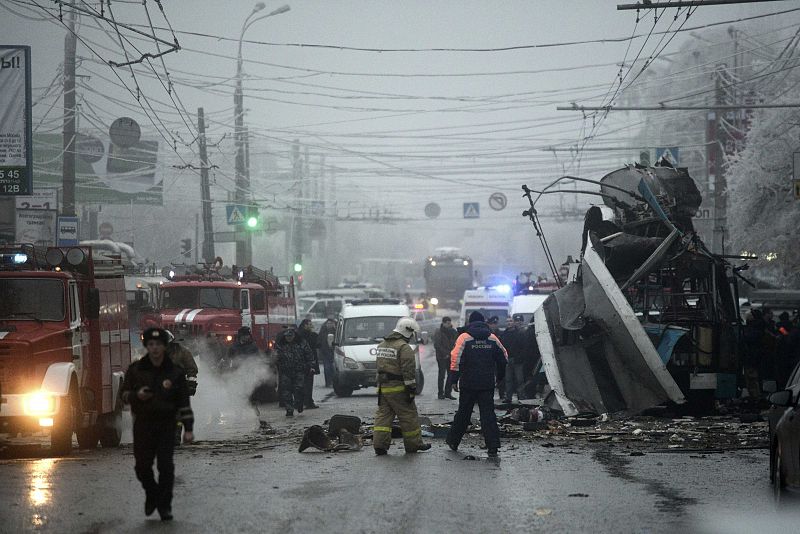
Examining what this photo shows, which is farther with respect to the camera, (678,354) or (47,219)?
(47,219)

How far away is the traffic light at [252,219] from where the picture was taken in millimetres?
41094

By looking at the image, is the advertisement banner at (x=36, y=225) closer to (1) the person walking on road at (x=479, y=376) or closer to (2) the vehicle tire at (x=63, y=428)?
(2) the vehicle tire at (x=63, y=428)

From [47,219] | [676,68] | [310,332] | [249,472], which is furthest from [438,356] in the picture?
[676,68]

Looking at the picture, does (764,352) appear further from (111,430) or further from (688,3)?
(111,430)

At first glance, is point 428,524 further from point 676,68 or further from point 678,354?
point 676,68

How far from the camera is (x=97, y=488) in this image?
11.3 meters

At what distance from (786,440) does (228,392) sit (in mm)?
16640

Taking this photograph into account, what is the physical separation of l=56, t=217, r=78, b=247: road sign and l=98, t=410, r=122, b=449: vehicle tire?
1373 cm

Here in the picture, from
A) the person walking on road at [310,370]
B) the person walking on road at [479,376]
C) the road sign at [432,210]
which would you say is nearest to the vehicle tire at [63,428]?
the person walking on road at [479,376]

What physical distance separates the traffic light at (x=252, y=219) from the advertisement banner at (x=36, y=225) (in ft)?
27.8

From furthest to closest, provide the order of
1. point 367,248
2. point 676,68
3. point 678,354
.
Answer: point 367,248 < point 676,68 < point 678,354

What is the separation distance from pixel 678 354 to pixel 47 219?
64.4 feet

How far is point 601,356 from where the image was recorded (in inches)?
786

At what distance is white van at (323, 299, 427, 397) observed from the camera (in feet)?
93.2
